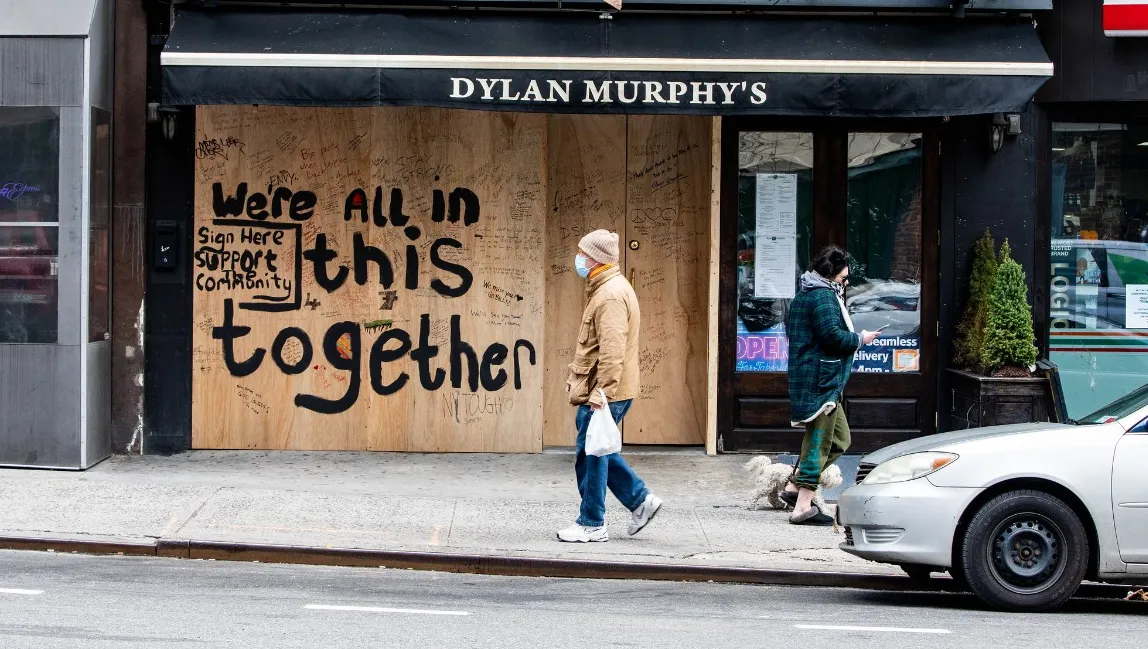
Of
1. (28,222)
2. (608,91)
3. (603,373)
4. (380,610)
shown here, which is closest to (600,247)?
(603,373)

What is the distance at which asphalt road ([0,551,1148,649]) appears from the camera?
6.23 m

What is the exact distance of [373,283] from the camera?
11.5 metres

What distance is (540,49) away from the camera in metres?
10.4

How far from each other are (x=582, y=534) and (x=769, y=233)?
3970 millimetres

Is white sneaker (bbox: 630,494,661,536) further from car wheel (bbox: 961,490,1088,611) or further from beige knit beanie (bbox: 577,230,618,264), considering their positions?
car wheel (bbox: 961,490,1088,611)

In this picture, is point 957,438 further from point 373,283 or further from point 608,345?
point 373,283

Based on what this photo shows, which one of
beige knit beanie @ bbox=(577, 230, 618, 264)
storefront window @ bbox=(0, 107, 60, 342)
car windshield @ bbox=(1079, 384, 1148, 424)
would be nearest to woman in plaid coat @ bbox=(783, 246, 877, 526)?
beige knit beanie @ bbox=(577, 230, 618, 264)

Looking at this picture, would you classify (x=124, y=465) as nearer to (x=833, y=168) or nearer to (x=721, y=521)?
(x=721, y=521)

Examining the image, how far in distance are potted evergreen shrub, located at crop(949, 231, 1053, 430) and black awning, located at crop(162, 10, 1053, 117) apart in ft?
4.85

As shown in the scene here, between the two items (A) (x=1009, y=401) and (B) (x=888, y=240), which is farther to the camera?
(B) (x=888, y=240)

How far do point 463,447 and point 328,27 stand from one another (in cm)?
363

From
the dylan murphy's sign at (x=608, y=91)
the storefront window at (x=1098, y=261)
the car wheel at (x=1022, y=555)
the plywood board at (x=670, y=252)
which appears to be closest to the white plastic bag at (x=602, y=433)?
the car wheel at (x=1022, y=555)

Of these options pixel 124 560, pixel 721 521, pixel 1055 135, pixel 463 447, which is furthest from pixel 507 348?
pixel 1055 135

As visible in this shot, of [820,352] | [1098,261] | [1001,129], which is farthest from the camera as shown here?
[1098,261]
